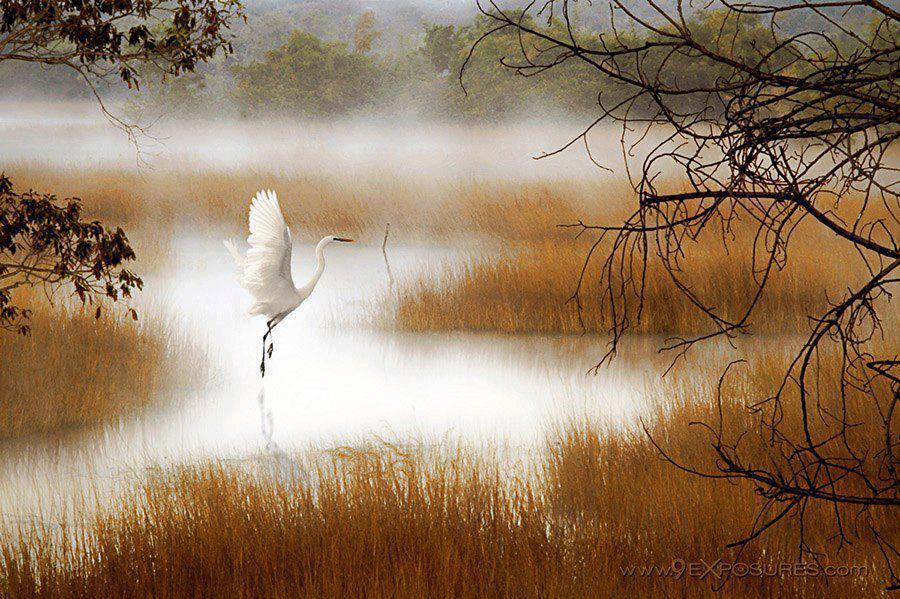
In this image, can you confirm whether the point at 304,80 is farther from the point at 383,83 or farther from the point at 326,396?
the point at 326,396

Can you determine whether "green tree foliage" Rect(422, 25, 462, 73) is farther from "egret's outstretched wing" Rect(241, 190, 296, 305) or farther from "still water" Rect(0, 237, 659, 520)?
"egret's outstretched wing" Rect(241, 190, 296, 305)

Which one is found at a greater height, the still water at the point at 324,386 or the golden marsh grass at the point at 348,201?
the golden marsh grass at the point at 348,201

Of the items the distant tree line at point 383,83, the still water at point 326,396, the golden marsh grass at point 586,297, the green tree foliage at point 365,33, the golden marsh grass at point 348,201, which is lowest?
the still water at point 326,396

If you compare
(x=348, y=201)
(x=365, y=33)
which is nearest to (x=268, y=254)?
(x=348, y=201)

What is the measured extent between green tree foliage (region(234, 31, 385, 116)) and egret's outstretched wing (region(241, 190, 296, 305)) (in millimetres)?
9370

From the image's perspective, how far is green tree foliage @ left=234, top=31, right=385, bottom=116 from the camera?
13.7 metres

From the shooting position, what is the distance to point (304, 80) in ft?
45.3

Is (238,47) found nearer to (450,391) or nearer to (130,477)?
(450,391)

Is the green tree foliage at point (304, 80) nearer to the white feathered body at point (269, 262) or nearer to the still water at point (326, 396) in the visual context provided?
the still water at point (326, 396)

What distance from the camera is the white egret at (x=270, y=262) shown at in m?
4.46

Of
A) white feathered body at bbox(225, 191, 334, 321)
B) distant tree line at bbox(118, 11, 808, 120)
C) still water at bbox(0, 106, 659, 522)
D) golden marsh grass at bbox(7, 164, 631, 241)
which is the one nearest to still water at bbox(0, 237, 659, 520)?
still water at bbox(0, 106, 659, 522)

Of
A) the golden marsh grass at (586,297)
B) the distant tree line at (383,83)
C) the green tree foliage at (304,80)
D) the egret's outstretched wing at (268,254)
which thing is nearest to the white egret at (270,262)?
the egret's outstretched wing at (268,254)

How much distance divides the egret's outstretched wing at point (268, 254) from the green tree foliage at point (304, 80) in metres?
9.37

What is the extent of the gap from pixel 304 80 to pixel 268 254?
978cm
